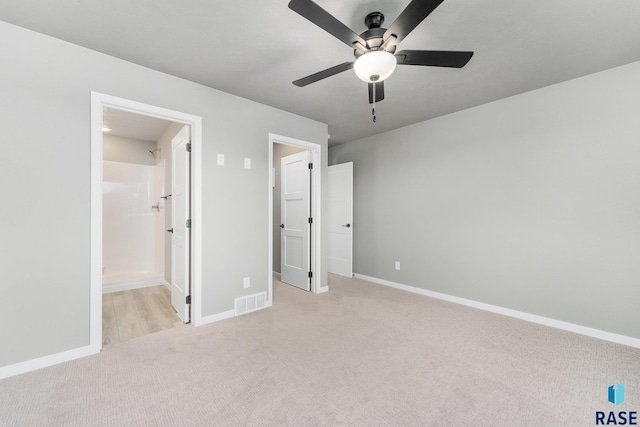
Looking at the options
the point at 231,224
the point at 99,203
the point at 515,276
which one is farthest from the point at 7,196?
the point at 515,276

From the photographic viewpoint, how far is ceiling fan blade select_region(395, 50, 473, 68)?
1612 mm

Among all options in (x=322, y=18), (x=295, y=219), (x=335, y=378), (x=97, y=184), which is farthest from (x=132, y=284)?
(x=322, y=18)

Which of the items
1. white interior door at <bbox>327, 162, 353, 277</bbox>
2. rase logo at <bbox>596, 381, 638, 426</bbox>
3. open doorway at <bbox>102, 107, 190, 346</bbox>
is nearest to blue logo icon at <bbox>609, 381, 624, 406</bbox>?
rase logo at <bbox>596, 381, 638, 426</bbox>

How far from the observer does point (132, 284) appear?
4121mm

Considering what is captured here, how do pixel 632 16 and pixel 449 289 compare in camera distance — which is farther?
pixel 449 289

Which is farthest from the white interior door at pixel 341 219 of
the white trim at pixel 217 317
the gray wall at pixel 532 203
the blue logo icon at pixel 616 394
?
the blue logo icon at pixel 616 394

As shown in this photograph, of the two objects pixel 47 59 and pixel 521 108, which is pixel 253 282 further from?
pixel 521 108

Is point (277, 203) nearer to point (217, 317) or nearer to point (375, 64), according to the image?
point (217, 317)

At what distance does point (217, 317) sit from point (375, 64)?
2792mm

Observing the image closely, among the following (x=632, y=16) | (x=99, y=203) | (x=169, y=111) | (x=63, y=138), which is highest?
(x=632, y=16)

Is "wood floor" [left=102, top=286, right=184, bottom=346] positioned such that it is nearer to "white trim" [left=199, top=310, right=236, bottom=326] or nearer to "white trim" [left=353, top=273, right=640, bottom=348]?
"white trim" [left=199, top=310, right=236, bottom=326]

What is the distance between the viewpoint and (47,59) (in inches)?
79.0

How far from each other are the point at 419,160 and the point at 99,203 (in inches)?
149

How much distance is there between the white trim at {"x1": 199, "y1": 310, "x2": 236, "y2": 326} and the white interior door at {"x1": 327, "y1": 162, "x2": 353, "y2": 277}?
2.31m
